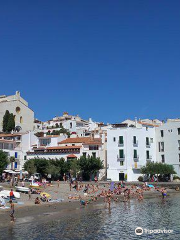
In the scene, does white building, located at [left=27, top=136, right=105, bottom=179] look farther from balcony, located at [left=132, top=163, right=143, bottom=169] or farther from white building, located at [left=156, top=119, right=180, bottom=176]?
white building, located at [left=156, top=119, right=180, bottom=176]

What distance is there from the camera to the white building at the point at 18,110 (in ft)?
315

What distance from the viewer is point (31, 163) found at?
57.3m

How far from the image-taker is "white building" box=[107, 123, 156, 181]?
199 feet

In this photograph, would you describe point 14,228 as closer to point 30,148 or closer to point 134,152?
point 134,152

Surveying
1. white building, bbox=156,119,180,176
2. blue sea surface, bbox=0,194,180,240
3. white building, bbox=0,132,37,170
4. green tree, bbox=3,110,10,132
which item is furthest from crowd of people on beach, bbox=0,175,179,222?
green tree, bbox=3,110,10,132

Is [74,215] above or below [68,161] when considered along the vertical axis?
below

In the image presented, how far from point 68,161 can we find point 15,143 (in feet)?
50.9

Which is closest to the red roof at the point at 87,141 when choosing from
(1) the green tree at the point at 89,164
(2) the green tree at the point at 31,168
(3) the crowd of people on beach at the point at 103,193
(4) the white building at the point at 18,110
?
(1) the green tree at the point at 89,164

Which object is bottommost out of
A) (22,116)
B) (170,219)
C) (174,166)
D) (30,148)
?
(170,219)

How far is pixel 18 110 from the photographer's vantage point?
98.1 meters

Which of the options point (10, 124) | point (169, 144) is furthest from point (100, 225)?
point (10, 124)

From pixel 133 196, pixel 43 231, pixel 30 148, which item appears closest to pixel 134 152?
pixel 133 196

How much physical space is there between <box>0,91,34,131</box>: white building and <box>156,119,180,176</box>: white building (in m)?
47.9

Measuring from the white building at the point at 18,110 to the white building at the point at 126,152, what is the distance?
4339 centimetres
